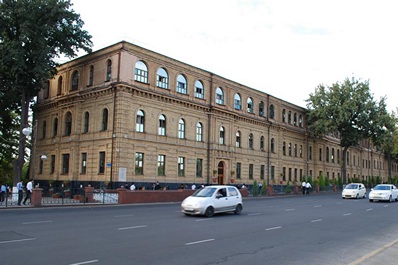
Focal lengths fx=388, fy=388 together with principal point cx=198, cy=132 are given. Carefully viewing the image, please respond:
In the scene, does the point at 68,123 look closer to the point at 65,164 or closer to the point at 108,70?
the point at 65,164

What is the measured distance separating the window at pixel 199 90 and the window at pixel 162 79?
4.67 metres

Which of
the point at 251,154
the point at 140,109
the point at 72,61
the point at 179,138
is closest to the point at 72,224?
the point at 140,109

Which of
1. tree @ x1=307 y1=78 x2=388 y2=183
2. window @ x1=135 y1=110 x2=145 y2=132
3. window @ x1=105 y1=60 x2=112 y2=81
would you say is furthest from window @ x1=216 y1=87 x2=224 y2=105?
tree @ x1=307 y1=78 x2=388 y2=183

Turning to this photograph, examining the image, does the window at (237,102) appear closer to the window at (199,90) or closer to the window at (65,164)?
the window at (199,90)

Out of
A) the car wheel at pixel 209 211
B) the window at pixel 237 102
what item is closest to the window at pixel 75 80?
the window at pixel 237 102

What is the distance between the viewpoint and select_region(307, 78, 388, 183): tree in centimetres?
6175

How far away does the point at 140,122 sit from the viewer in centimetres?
3691

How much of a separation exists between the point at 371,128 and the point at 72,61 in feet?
155

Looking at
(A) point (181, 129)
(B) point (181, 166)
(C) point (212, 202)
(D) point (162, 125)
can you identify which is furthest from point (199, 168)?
(C) point (212, 202)

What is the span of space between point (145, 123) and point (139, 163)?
12.8 feet

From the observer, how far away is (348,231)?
14.8 meters

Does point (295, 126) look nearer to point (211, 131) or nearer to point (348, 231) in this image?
point (211, 131)

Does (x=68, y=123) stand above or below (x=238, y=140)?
above

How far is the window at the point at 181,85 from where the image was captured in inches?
1612
